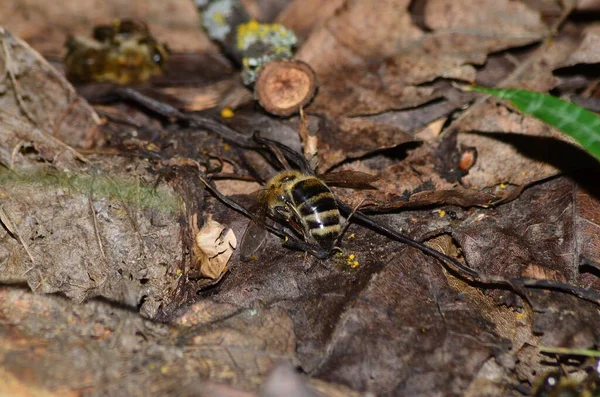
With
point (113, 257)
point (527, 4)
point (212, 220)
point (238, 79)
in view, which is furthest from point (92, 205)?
point (527, 4)

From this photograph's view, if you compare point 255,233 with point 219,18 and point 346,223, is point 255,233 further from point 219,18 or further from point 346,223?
point 219,18

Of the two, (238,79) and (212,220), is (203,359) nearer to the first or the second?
(212,220)

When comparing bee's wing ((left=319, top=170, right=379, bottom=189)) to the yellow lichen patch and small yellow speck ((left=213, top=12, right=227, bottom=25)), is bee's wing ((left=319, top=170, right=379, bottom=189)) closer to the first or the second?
the yellow lichen patch

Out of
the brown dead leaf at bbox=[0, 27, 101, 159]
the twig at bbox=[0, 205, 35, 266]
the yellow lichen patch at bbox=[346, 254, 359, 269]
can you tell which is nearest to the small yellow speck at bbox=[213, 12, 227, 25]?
the brown dead leaf at bbox=[0, 27, 101, 159]

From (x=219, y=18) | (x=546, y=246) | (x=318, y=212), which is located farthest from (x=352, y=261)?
(x=219, y=18)

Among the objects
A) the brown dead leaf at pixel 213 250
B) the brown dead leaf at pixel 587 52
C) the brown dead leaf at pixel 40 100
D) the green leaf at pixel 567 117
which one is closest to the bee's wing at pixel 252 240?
the brown dead leaf at pixel 213 250
